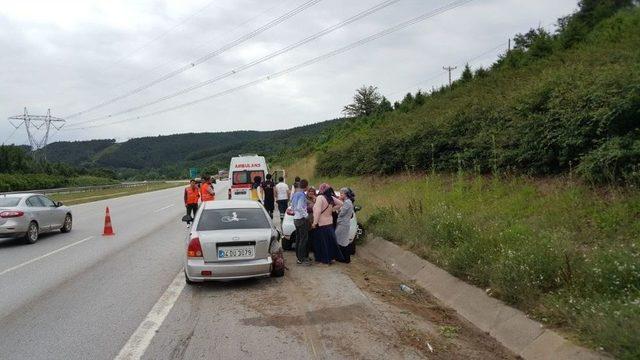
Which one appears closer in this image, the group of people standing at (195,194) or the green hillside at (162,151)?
the group of people standing at (195,194)

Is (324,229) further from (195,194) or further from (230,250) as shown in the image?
(195,194)

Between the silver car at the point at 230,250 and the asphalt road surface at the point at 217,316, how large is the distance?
28cm

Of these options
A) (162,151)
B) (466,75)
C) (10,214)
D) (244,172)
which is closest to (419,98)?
(466,75)

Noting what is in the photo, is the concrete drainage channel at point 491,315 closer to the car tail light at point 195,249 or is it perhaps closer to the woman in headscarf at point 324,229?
the woman in headscarf at point 324,229

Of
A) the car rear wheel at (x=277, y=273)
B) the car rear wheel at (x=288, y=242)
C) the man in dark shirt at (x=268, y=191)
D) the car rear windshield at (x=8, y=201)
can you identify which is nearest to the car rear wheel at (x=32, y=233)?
the car rear windshield at (x=8, y=201)

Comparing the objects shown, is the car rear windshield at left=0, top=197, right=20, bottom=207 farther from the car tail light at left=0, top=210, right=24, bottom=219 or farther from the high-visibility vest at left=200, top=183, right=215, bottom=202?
the high-visibility vest at left=200, top=183, right=215, bottom=202

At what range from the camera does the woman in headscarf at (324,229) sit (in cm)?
1062

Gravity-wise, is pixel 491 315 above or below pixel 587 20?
below

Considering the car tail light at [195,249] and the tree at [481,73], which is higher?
the tree at [481,73]

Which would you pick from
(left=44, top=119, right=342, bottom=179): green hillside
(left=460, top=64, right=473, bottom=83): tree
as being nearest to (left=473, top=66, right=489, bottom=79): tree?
(left=460, top=64, right=473, bottom=83): tree

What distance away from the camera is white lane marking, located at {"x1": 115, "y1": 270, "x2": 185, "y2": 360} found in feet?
17.9

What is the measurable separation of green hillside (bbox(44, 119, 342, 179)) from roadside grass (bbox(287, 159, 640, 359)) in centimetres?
12960

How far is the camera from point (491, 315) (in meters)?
6.39

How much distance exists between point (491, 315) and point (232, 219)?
4.76 m
